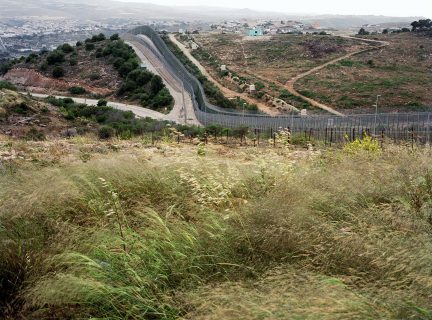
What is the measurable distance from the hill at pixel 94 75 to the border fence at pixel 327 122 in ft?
21.8

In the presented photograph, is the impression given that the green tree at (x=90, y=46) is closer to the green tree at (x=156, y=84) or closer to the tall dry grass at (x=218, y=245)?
the green tree at (x=156, y=84)

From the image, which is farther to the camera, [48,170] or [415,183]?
[48,170]

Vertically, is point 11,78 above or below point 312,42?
below

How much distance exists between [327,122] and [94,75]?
48.3 metres

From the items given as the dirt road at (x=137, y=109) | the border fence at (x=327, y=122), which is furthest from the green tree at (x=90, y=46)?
the border fence at (x=327, y=122)

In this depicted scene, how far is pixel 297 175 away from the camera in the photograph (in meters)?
6.06

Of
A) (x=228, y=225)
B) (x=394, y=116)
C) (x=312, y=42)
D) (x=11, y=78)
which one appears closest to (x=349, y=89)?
(x=394, y=116)

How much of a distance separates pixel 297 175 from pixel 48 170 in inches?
129

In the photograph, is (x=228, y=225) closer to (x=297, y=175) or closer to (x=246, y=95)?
(x=297, y=175)

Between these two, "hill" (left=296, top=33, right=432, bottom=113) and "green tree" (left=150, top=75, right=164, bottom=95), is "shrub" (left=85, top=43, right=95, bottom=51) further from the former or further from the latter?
"hill" (left=296, top=33, right=432, bottom=113)

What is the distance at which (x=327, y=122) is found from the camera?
35.0 meters

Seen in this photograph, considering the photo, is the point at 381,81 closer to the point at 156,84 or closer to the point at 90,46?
the point at 156,84

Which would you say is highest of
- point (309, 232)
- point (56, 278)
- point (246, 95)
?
point (309, 232)

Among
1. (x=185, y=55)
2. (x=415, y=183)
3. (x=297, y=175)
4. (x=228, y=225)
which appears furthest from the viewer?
(x=185, y=55)
